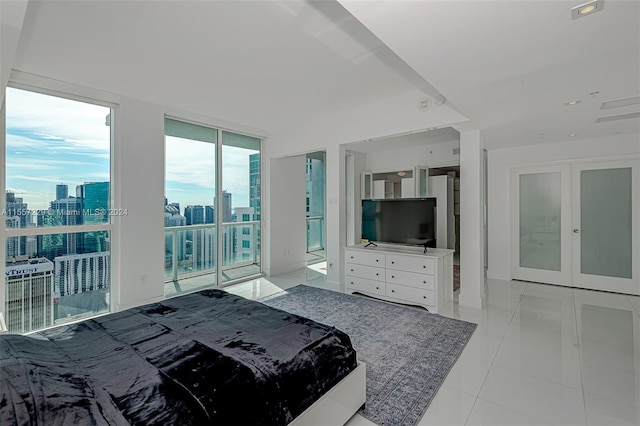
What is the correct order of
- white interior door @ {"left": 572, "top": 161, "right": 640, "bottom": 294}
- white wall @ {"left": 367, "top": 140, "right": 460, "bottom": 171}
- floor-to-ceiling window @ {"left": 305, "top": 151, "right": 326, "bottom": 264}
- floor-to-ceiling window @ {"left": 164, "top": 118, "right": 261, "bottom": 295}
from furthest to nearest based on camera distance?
floor-to-ceiling window @ {"left": 305, "top": 151, "right": 326, "bottom": 264} → white wall @ {"left": 367, "top": 140, "right": 460, "bottom": 171} → floor-to-ceiling window @ {"left": 164, "top": 118, "right": 261, "bottom": 295} → white interior door @ {"left": 572, "top": 161, "right": 640, "bottom": 294}

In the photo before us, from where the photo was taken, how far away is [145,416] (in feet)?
3.90

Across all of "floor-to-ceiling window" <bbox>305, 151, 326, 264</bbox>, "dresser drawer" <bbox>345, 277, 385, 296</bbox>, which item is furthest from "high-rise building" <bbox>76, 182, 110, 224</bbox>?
"floor-to-ceiling window" <bbox>305, 151, 326, 264</bbox>

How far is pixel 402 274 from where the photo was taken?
157 inches

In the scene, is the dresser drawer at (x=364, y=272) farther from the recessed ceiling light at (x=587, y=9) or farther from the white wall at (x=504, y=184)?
the recessed ceiling light at (x=587, y=9)

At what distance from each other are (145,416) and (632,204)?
6.27 metres

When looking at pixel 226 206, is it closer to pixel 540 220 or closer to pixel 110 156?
pixel 110 156

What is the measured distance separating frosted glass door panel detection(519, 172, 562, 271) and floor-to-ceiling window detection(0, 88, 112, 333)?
636 centimetres

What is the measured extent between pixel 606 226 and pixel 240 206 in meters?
5.90

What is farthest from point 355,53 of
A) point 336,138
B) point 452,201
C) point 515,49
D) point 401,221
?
point 452,201

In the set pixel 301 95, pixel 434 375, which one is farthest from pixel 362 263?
pixel 301 95

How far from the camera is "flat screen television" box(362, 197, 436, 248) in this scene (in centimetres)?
416

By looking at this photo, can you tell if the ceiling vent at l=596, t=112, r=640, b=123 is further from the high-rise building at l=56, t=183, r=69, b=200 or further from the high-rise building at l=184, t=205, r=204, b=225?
the high-rise building at l=56, t=183, r=69, b=200

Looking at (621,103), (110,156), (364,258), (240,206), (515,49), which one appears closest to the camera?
(515,49)

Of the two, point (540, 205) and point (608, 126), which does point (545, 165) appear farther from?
point (608, 126)
